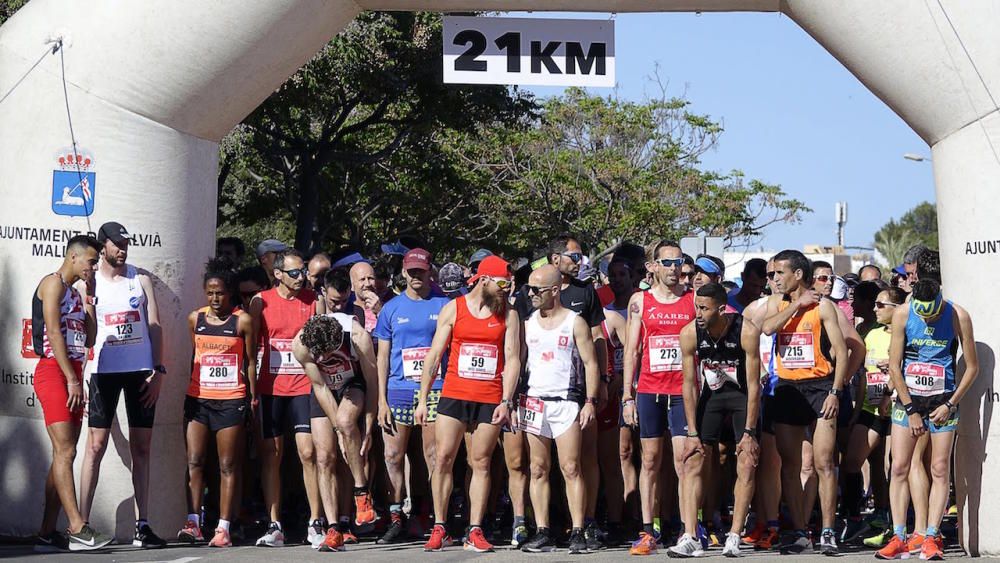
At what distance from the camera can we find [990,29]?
838 centimetres

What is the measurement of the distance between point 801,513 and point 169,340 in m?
4.61

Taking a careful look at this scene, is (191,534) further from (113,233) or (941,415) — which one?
(941,415)

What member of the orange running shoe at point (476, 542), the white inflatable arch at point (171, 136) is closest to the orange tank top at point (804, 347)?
the white inflatable arch at point (171, 136)

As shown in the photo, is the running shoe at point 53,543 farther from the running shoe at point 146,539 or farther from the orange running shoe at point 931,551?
the orange running shoe at point 931,551

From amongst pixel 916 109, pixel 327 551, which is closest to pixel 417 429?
pixel 327 551

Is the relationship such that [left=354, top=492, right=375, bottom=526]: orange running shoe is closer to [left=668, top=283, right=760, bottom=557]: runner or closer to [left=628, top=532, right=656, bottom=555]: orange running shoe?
[left=628, top=532, right=656, bottom=555]: orange running shoe

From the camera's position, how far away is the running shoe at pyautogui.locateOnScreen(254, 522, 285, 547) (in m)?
9.21

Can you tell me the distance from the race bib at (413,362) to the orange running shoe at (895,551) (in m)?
3.45

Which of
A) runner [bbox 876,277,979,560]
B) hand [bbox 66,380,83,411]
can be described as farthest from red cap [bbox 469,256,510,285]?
hand [bbox 66,380,83,411]

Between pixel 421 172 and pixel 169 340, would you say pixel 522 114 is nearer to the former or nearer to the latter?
pixel 421 172

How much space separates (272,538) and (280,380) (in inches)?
43.5

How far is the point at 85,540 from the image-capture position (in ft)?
28.2

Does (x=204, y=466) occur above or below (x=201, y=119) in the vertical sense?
below

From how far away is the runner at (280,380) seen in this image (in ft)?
30.5
